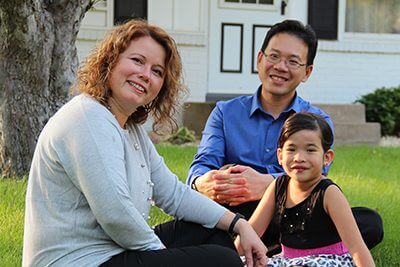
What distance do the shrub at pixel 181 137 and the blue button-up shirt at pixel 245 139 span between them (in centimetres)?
626

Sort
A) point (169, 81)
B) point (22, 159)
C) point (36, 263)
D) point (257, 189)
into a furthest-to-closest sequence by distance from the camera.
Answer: point (22, 159) < point (257, 189) < point (169, 81) < point (36, 263)

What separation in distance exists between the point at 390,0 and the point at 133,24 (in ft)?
34.6

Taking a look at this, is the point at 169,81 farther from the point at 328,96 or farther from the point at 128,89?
the point at 328,96

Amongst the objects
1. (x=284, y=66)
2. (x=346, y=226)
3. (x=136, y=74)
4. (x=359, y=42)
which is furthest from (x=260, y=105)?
(x=359, y=42)

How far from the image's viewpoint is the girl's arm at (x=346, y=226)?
3656 millimetres

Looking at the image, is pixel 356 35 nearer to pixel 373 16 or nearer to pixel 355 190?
pixel 373 16

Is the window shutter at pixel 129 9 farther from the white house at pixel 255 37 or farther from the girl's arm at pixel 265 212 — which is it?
the girl's arm at pixel 265 212

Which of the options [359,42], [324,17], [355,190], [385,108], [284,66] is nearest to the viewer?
[284,66]

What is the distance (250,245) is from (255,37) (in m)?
8.99

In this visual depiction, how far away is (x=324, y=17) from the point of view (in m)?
12.7

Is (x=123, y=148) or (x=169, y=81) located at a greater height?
(x=169, y=81)

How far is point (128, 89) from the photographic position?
3.37 meters

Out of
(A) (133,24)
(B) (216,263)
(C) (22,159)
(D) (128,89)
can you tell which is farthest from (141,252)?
(C) (22,159)

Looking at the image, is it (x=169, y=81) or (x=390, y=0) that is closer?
(x=169, y=81)
